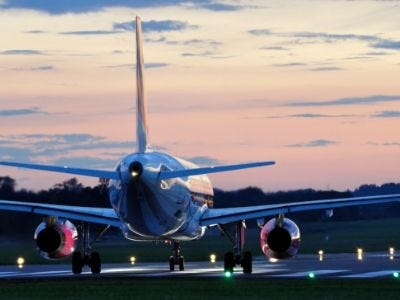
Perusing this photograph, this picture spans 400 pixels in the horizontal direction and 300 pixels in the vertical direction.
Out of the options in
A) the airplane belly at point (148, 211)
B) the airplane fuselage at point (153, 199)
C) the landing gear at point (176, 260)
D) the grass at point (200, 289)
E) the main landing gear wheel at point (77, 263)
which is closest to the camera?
the grass at point (200, 289)

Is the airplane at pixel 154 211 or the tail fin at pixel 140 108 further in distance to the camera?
the tail fin at pixel 140 108

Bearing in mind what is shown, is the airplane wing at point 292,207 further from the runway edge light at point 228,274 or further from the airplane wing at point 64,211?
the airplane wing at point 64,211

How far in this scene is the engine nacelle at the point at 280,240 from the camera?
48.1 metres

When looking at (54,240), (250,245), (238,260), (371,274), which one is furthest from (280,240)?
(250,245)

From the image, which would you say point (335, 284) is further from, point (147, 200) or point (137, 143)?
point (137, 143)

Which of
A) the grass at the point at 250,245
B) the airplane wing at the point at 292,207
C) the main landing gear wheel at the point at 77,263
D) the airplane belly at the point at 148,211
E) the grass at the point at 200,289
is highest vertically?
the grass at the point at 250,245

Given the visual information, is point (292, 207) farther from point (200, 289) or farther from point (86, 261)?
point (200, 289)

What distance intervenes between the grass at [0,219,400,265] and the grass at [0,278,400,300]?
76.8 feet

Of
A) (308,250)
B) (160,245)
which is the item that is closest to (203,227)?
(308,250)

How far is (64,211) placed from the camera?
1924 inches

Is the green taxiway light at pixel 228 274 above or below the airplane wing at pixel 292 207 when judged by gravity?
below

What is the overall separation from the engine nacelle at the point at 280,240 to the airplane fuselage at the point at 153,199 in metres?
3.39

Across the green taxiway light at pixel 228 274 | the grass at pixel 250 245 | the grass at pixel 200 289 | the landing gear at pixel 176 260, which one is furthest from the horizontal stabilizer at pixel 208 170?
the grass at pixel 250 245

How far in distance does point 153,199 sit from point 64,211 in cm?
Answer: 564
